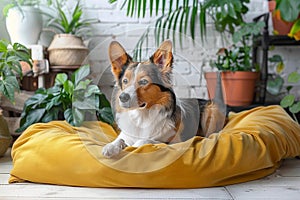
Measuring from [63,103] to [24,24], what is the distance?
586mm

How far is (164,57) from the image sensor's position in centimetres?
133

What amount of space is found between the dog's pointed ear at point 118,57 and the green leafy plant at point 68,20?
112 cm

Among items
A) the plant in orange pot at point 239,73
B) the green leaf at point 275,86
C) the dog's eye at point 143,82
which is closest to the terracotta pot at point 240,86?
the plant in orange pot at point 239,73

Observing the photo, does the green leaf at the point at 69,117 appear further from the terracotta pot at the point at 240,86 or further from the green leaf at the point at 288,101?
the green leaf at the point at 288,101

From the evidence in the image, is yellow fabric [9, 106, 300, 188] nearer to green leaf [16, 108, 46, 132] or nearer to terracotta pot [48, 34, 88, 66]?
green leaf [16, 108, 46, 132]

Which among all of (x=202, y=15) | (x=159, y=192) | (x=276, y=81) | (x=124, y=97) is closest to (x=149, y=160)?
(x=159, y=192)

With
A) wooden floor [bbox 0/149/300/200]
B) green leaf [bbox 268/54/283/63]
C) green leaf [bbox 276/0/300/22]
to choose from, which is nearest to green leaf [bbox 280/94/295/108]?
green leaf [bbox 268/54/283/63]

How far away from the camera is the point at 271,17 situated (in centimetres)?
256

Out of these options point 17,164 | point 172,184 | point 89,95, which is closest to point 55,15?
point 89,95

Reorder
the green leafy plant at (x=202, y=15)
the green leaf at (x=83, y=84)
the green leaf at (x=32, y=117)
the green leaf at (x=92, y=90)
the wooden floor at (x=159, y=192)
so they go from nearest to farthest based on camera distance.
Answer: the wooden floor at (x=159, y=192), the green leaf at (x=92, y=90), the green leaf at (x=83, y=84), the green leaf at (x=32, y=117), the green leafy plant at (x=202, y=15)

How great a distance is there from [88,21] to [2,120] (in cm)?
91

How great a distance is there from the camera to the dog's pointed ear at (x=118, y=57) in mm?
1346

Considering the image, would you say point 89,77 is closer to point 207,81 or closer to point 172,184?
point 207,81

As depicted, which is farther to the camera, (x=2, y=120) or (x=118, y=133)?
(x=2, y=120)
